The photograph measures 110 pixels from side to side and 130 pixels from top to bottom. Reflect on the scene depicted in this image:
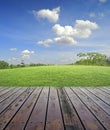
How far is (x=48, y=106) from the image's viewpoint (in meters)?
3.67

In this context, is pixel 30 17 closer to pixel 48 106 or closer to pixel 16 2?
pixel 16 2

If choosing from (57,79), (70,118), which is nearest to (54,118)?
(70,118)

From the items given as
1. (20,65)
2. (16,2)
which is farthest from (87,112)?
(20,65)

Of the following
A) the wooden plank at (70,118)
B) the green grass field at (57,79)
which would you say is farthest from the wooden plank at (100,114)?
the green grass field at (57,79)

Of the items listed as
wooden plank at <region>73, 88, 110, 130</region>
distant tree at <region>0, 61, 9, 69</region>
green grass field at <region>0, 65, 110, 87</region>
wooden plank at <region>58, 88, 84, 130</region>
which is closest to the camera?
wooden plank at <region>58, 88, 84, 130</region>

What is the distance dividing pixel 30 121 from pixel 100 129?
3.02 feet

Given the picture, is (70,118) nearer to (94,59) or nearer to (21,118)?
(21,118)

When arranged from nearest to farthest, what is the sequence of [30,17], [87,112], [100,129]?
[100,129] < [87,112] < [30,17]

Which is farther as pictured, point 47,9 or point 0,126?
point 47,9

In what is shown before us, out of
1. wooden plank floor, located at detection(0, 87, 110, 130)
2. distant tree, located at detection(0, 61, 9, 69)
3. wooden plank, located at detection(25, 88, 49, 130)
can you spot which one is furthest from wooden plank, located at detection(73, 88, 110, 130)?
distant tree, located at detection(0, 61, 9, 69)

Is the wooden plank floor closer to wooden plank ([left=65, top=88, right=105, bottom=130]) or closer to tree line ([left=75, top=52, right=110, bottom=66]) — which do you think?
wooden plank ([left=65, top=88, right=105, bottom=130])

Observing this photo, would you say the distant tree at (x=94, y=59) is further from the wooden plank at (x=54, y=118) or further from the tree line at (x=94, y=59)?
the wooden plank at (x=54, y=118)

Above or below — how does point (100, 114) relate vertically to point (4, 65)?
below

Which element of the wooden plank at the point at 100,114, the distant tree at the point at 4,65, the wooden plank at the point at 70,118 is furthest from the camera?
the distant tree at the point at 4,65
